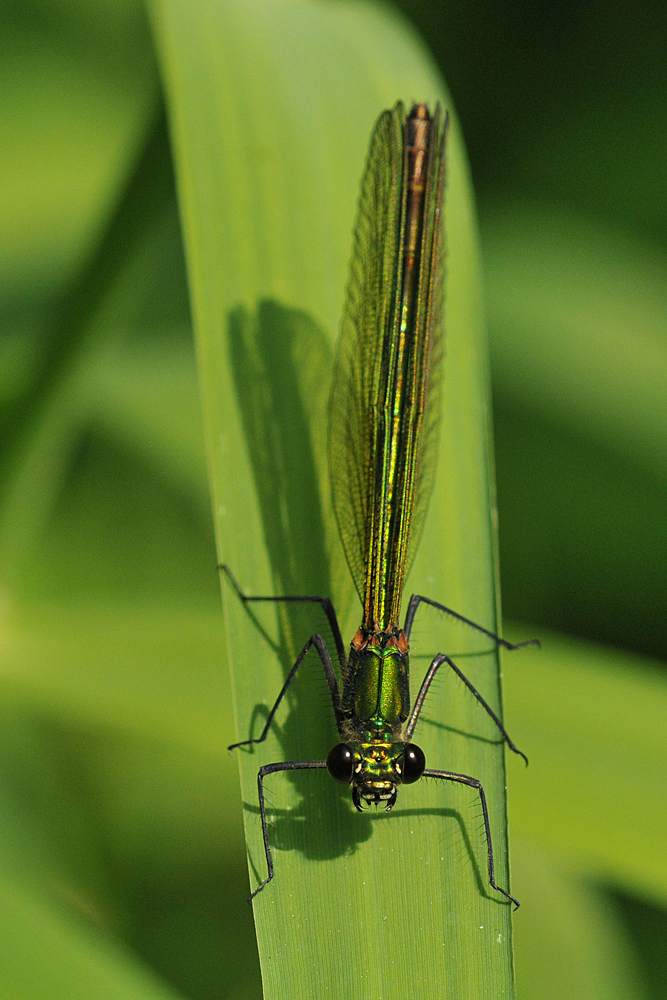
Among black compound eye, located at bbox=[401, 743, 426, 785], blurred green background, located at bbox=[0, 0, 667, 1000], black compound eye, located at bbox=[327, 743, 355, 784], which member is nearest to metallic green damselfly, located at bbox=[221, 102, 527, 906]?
black compound eye, located at bbox=[401, 743, 426, 785]

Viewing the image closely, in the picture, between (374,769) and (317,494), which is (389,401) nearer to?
(317,494)

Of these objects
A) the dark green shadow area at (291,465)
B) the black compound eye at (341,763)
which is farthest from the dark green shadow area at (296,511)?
the black compound eye at (341,763)

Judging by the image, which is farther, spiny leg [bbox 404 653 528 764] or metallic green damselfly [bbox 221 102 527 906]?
metallic green damselfly [bbox 221 102 527 906]

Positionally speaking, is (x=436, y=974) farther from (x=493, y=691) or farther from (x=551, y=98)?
(x=551, y=98)

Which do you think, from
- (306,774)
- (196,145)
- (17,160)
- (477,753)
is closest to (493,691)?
(477,753)

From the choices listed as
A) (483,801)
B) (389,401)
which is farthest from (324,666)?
(389,401)

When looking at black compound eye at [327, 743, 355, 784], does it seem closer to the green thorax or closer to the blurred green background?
the green thorax

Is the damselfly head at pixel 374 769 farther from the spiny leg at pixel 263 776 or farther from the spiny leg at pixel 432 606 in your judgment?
the spiny leg at pixel 432 606
